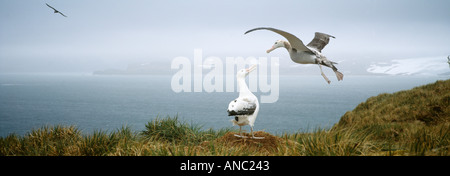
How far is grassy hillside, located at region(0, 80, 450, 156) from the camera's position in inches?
241

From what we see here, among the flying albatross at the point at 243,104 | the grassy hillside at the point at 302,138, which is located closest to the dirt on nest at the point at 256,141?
the grassy hillside at the point at 302,138

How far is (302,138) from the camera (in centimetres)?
708

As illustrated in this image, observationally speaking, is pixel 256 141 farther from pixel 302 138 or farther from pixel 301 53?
pixel 301 53

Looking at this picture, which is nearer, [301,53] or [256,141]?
[301,53]

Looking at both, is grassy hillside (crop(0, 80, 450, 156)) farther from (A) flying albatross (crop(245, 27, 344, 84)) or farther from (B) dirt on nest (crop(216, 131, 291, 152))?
(A) flying albatross (crop(245, 27, 344, 84))

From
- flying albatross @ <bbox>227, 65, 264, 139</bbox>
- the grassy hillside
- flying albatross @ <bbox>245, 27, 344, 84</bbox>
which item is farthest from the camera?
flying albatross @ <bbox>227, 65, 264, 139</bbox>

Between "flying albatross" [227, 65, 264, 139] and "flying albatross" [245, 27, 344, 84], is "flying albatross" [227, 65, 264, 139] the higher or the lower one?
the lower one

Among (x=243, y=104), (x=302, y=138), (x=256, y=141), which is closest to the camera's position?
(x=243, y=104)

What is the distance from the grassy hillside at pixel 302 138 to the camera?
20.0 feet

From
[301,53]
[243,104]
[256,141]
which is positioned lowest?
[256,141]

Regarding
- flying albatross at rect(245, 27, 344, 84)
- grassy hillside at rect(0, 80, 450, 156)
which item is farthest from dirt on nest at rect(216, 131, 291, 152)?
flying albatross at rect(245, 27, 344, 84)

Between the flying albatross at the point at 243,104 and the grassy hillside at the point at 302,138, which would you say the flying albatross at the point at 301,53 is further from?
the grassy hillside at the point at 302,138

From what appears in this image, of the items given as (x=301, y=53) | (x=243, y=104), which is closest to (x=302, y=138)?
(x=243, y=104)

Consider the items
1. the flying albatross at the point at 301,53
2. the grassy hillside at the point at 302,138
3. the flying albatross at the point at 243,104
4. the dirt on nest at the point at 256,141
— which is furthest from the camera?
the dirt on nest at the point at 256,141
